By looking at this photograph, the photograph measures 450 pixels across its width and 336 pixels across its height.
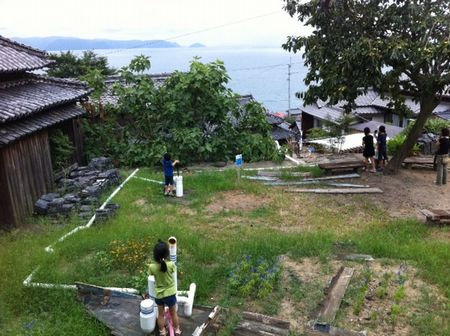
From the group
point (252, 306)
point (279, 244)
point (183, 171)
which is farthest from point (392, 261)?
point (183, 171)

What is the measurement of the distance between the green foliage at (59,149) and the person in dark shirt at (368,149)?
35.2 feet

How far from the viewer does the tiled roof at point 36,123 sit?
38.3 ft

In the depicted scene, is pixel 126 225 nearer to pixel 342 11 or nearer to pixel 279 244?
pixel 279 244

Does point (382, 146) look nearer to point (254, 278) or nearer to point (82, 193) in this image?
point (254, 278)

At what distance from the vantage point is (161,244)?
262 inches

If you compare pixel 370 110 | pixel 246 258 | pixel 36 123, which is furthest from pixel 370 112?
pixel 246 258

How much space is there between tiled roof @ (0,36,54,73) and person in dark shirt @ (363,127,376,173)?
11662mm

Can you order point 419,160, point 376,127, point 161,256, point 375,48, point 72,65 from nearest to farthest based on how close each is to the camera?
1. point 161,256
2. point 375,48
3. point 419,160
4. point 376,127
5. point 72,65

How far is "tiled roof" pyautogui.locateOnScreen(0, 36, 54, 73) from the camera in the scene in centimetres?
1358

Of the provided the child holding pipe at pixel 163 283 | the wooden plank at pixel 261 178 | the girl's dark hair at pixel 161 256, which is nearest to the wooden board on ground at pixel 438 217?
the wooden plank at pixel 261 178

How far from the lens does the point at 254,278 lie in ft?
26.9

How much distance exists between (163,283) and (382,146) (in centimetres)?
1238

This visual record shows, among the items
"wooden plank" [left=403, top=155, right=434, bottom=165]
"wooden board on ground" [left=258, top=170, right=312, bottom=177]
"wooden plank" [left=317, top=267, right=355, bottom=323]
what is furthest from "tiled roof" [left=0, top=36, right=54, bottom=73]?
"wooden plank" [left=403, top=155, right=434, bottom=165]

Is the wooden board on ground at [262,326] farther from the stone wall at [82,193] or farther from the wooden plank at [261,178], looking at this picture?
the wooden plank at [261,178]
